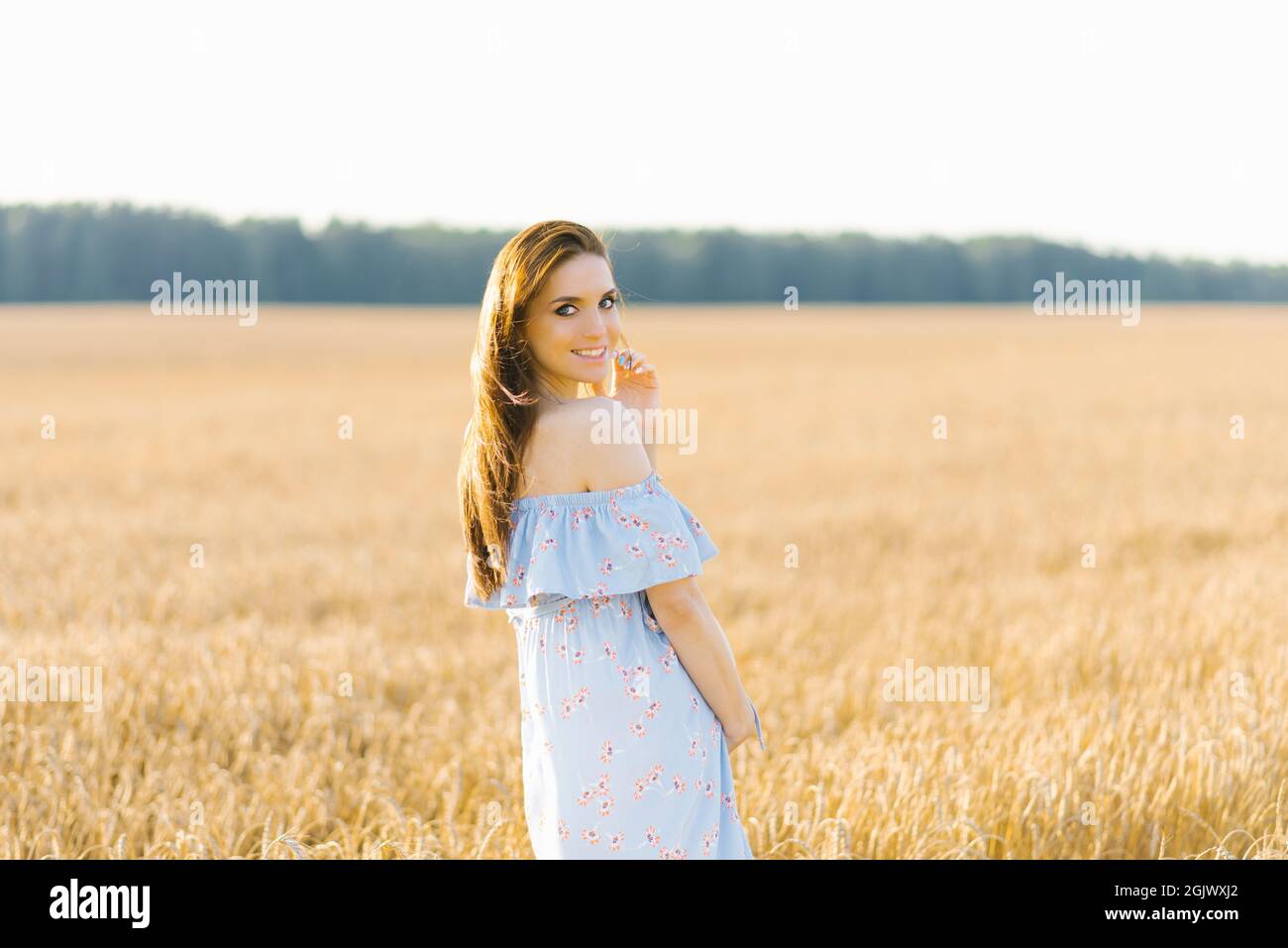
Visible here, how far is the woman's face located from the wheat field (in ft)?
5.31

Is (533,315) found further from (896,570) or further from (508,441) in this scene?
(896,570)

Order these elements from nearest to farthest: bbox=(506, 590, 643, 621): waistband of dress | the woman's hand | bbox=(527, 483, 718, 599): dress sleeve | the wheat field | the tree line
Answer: bbox=(527, 483, 718, 599): dress sleeve < bbox=(506, 590, 643, 621): waistband of dress < the woman's hand < the wheat field < the tree line

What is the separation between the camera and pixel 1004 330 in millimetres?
46719

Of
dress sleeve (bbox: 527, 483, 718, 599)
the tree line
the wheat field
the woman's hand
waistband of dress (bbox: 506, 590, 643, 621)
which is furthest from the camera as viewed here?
the tree line

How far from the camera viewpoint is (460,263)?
206 ft

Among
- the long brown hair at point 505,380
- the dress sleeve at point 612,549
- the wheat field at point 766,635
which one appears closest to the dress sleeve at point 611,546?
the dress sleeve at point 612,549

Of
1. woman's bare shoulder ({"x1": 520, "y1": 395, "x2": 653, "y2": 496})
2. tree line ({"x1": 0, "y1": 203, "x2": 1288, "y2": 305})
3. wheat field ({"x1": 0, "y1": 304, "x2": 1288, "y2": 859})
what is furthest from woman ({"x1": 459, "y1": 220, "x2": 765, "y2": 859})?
tree line ({"x1": 0, "y1": 203, "x2": 1288, "y2": 305})

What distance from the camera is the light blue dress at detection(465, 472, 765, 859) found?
7.76ft

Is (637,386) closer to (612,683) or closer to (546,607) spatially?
(546,607)

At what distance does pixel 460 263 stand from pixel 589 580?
62318 millimetres

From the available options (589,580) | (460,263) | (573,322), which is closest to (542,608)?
(589,580)

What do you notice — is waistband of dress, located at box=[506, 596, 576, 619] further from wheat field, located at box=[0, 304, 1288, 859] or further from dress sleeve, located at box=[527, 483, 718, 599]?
wheat field, located at box=[0, 304, 1288, 859]
